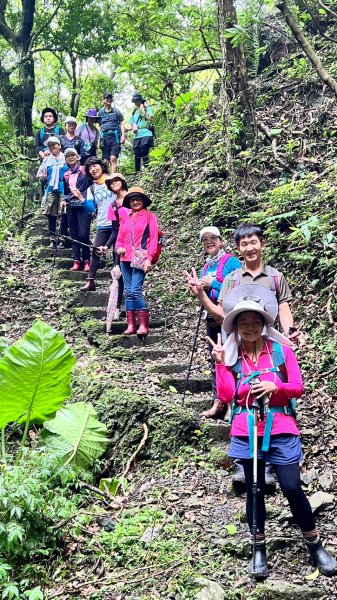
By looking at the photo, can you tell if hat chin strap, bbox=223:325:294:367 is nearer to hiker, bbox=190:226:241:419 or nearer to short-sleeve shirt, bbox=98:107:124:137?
hiker, bbox=190:226:241:419

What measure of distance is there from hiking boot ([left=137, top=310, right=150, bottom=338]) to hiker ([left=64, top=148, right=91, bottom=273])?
214 cm

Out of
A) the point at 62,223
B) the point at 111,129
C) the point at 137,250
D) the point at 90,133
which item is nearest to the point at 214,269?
the point at 137,250

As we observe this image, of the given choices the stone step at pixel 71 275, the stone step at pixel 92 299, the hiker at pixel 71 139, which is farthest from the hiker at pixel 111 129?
the stone step at pixel 92 299

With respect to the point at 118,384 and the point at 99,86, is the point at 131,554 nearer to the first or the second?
the point at 118,384

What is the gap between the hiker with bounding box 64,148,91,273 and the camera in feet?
29.1

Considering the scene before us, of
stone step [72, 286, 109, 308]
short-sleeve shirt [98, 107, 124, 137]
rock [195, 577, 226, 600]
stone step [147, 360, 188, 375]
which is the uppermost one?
short-sleeve shirt [98, 107, 124, 137]

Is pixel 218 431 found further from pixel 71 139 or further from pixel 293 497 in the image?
pixel 71 139

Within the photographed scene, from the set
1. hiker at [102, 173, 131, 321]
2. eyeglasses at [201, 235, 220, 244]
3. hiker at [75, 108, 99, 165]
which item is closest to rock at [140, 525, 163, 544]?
eyeglasses at [201, 235, 220, 244]

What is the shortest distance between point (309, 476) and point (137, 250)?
133 inches

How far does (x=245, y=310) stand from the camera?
3410 mm

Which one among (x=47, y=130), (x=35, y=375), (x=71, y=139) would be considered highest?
(x=47, y=130)

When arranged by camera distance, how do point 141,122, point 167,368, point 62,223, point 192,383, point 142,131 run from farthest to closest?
point 142,131 → point 141,122 → point 62,223 → point 167,368 → point 192,383

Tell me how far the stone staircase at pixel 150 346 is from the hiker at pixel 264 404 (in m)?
1.65

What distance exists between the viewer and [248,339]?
11.5 feet
